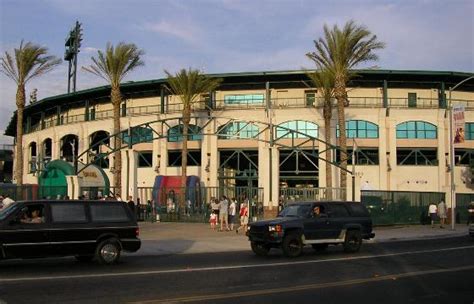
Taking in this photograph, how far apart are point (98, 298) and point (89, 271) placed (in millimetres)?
4004

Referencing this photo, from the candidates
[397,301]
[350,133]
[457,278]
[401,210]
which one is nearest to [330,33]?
[401,210]

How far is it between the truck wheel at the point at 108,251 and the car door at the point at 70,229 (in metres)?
0.22

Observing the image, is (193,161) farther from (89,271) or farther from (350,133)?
(89,271)

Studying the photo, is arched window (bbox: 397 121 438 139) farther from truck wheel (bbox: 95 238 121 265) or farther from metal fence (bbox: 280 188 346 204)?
truck wheel (bbox: 95 238 121 265)

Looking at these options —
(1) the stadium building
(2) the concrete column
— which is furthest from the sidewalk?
(1) the stadium building

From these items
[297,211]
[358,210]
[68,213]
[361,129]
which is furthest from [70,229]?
[361,129]

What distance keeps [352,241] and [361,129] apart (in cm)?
3510

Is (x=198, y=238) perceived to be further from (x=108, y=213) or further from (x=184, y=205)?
(x=184, y=205)

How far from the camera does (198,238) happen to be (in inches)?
990

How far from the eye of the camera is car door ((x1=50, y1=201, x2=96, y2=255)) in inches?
571

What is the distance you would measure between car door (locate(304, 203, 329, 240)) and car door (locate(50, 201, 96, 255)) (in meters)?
6.87

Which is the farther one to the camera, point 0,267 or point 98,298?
point 0,267

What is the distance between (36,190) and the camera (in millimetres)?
37250

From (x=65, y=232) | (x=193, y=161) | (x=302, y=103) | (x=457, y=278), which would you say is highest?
(x=302, y=103)
